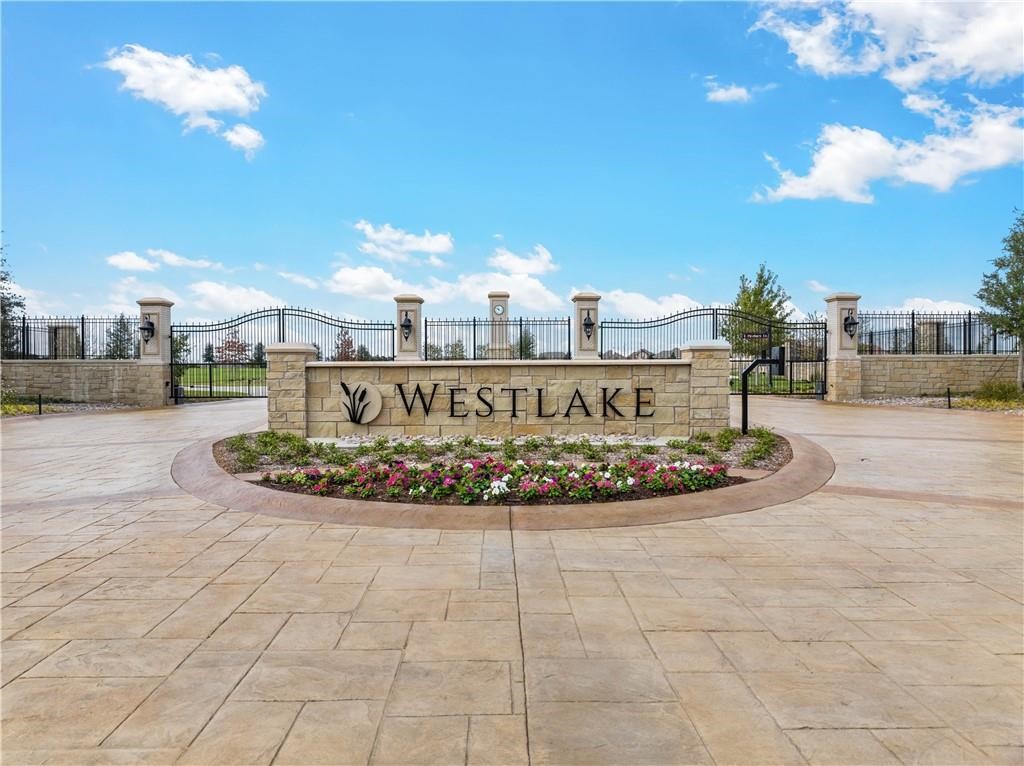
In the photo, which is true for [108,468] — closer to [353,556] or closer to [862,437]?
[353,556]

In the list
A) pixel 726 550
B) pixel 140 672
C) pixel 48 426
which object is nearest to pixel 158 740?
pixel 140 672

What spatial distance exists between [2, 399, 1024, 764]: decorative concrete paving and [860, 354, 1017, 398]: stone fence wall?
1570cm

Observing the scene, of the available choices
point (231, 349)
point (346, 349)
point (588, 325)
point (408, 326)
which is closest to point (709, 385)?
point (588, 325)

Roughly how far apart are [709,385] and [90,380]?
1967cm

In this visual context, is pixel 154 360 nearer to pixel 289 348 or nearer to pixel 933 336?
pixel 289 348

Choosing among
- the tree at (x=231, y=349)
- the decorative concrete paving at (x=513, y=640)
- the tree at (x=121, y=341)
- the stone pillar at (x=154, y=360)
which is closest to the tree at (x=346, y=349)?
the tree at (x=231, y=349)

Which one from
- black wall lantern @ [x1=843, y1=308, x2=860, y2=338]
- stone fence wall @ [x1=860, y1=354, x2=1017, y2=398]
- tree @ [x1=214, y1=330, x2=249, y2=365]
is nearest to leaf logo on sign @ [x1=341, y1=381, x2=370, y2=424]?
tree @ [x1=214, y1=330, x2=249, y2=365]

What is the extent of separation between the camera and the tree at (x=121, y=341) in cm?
1995

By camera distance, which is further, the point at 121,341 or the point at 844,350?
the point at 121,341

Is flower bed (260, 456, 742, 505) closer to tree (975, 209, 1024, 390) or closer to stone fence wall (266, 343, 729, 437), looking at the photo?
stone fence wall (266, 343, 729, 437)

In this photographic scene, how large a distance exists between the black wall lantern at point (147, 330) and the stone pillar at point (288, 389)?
1126cm

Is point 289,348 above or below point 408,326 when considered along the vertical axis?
below

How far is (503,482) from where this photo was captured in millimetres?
5887

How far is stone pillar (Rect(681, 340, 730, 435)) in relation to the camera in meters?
9.59
